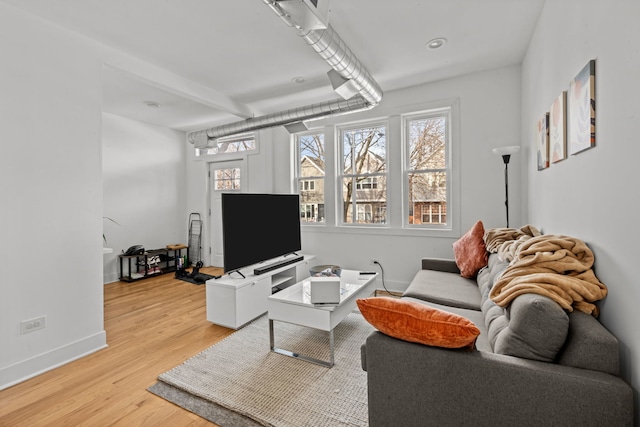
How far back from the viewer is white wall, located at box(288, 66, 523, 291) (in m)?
3.41

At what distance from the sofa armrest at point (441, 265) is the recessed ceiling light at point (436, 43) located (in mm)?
2211

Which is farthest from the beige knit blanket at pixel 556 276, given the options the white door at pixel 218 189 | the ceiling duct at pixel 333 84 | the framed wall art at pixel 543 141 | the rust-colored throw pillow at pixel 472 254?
the white door at pixel 218 189

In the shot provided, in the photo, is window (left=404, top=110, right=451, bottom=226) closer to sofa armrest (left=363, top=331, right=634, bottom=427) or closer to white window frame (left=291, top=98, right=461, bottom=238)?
white window frame (left=291, top=98, right=461, bottom=238)

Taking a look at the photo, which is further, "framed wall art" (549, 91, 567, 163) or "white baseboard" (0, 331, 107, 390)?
"white baseboard" (0, 331, 107, 390)

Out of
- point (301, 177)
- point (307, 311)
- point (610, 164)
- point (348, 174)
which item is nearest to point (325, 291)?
point (307, 311)

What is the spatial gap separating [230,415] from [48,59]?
2985 mm

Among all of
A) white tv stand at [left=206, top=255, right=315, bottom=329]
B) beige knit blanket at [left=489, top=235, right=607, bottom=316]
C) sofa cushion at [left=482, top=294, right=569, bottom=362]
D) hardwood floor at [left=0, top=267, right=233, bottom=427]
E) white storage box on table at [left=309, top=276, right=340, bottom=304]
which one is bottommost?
hardwood floor at [left=0, top=267, right=233, bottom=427]

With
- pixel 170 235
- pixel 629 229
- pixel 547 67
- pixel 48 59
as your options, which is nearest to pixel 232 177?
pixel 170 235

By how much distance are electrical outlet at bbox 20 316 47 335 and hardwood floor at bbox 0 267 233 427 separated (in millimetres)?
353

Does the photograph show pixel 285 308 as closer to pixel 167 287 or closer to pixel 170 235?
pixel 167 287

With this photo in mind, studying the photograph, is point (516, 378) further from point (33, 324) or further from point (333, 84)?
point (33, 324)

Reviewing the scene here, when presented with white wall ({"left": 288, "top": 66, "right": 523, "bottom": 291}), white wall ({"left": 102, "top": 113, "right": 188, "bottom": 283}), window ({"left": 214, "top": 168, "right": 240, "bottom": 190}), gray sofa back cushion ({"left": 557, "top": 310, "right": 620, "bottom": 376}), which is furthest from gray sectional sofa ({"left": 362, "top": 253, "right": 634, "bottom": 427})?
white wall ({"left": 102, "top": 113, "right": 188, "bottom": 283})

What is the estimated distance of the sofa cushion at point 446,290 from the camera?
2.34m

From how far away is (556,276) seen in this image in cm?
129
